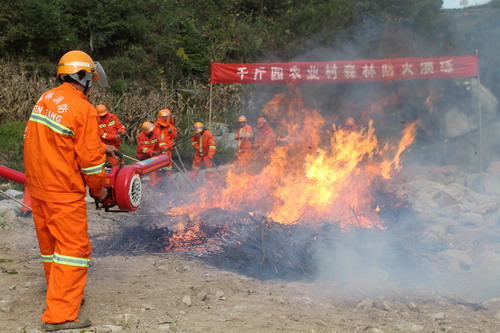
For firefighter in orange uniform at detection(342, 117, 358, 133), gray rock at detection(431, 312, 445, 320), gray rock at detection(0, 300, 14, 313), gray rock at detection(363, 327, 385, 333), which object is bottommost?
gray rock at detection(431, 312, 445, 320)

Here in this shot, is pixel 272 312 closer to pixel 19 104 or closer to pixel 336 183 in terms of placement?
pixel 336 183

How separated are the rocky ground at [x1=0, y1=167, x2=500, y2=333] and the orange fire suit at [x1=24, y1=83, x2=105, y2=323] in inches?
12.9

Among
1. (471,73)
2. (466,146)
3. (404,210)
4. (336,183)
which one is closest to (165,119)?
(336,183)

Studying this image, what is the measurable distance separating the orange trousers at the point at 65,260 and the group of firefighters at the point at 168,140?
6.46m

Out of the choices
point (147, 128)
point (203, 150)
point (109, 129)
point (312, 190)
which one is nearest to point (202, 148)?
point (203, 150)

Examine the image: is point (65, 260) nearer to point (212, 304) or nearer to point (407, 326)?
point (212, 304)

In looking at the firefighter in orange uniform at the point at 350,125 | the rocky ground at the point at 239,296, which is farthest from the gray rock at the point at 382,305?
the firefighter in orange uniform at the point at 350,125

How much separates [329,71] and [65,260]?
8.73m

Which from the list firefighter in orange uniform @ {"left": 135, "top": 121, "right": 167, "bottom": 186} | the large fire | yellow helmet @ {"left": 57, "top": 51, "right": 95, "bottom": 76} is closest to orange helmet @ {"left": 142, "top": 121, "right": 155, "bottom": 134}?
firefighter in orange uniform @ {"left": 135, "top": 121, "right": 167, "bottom": 186}

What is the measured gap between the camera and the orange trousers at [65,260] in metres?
3.53

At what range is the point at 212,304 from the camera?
4.20 m

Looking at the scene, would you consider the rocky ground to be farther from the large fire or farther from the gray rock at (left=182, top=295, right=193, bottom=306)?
the large fire

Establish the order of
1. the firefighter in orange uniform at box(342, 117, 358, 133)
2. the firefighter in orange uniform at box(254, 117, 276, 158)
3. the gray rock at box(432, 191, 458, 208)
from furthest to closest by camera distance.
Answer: the firefighter in orange uniform at box(342, 117, 358, 133) < the firefighter in orange uniform at box(254, 117, 276, 158) < the gray rock at box(432, 191, 458, 208)

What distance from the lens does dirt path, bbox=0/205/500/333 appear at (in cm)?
369
